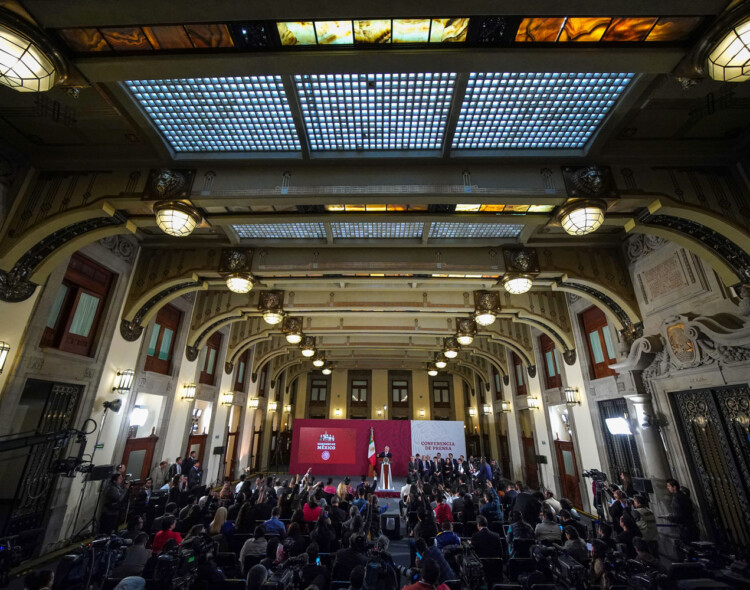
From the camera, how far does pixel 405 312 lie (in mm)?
11469

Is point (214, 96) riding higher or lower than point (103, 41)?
higher

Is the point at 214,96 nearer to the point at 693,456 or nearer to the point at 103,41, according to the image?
the point at 103,41

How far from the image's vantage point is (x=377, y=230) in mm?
7004

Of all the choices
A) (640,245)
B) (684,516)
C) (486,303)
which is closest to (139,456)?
(486,303)

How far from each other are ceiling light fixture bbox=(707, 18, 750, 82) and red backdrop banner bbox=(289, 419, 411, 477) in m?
15.4

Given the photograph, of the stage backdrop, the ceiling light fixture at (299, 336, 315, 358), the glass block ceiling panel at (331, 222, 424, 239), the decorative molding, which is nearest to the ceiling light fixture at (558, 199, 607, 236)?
the glass block ceiling panel at (331, 222, 424, 239)

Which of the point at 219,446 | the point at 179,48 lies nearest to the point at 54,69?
the point at 179,48

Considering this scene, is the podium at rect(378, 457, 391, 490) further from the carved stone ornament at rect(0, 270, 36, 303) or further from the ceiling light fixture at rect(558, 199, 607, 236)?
the carved stone ornament at rect(0, 270, 36, 303)

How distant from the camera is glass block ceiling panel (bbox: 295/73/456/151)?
385 centimetres

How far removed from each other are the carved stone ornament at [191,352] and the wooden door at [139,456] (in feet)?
8.04

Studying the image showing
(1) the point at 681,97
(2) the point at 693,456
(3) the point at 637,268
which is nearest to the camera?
(1) the point at 681,97

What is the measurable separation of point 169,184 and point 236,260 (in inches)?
114

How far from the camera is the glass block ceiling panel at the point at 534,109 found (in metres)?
3.81

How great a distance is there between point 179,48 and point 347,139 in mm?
→ 2174
